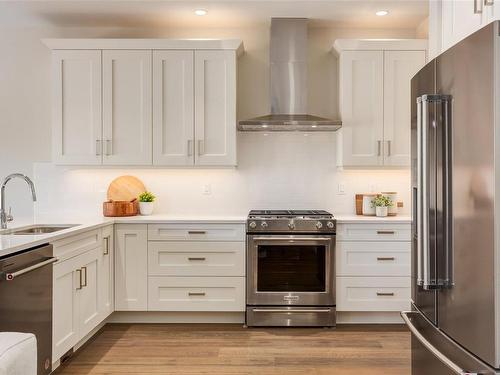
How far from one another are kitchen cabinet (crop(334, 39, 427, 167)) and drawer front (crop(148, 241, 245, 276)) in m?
1.31

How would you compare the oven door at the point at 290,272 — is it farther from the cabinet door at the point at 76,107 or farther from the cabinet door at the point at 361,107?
the cabinet door at the point at 76,107

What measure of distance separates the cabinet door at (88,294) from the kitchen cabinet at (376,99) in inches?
87.4

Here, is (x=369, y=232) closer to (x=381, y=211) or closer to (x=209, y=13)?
(x=381, y=211)

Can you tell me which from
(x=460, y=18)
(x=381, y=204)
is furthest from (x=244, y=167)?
(x=460, y=18)

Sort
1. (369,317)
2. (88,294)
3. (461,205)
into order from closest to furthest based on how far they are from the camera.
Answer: (461,205)
(88,294)
(369,317)

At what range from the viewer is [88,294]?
3.00 metres

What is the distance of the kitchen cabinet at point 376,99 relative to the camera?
3.74 m

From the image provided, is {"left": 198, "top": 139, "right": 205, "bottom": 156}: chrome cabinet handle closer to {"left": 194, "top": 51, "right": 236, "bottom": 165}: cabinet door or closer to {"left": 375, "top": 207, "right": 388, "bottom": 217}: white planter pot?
{"left": 194, "top": 51, "right": 236, "bottom": 165}: cabinet door

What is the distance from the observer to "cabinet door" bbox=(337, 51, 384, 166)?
3.75 m

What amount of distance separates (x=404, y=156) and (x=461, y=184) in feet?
7.77

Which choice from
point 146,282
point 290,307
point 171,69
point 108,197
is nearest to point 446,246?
point 290,307

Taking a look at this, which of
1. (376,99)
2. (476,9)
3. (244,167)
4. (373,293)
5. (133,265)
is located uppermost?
(376,99)

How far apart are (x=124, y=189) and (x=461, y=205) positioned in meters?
3.16

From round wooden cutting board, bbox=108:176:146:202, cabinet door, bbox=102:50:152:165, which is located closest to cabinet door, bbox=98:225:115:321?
round wooden cutting board, bbox=108:176:146:202
